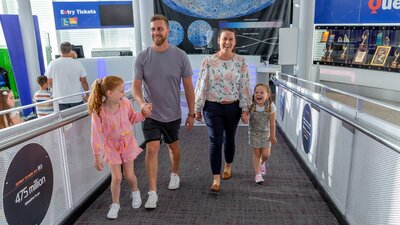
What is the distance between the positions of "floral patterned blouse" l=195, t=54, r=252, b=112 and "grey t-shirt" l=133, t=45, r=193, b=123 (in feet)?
0.67

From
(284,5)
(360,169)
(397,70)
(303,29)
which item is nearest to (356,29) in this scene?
(397,70)

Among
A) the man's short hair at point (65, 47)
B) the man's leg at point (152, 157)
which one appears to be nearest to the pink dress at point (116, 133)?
the man's leg at point (152, 157)

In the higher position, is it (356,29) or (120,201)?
(356,29)

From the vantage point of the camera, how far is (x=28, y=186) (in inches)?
84.5

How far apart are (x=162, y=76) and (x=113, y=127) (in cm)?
60

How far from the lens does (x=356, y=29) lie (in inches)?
348

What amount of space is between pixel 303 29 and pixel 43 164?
455 centimetres

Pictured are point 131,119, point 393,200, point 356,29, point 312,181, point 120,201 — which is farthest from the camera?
point 356,29

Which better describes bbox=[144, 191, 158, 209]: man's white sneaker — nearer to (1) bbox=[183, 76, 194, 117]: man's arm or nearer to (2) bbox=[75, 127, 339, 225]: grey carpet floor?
(2) bbox=[75, 127, 339, 225]: grey carpet floor

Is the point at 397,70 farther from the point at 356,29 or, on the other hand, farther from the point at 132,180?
the point at 132,180

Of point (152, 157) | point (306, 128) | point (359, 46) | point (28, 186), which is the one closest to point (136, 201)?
point (152, 157)

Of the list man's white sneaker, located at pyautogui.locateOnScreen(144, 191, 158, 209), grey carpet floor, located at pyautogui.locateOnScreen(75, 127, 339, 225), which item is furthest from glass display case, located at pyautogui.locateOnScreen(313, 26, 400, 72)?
man's white sneaker, located at pyautogui.locateOnScreen(144, 191, 158, 209)

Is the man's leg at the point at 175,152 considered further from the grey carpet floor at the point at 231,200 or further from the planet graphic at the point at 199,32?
the planet graphic at the point at 199,32

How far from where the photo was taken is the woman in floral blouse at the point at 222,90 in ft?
9.85
